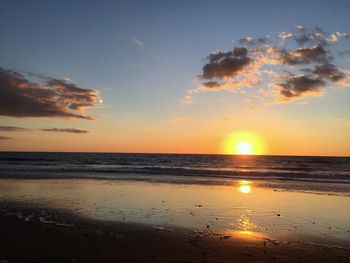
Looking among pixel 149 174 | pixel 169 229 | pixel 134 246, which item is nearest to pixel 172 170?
pixel 149 174

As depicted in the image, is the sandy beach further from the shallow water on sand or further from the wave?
the wave

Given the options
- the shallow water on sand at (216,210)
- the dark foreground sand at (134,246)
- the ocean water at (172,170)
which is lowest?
the dark foreground sand at (134,246)

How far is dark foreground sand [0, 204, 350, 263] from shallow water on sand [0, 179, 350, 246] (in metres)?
1.08

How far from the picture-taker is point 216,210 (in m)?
14.9

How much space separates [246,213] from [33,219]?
26.7 feet

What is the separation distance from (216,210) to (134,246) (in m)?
6.45

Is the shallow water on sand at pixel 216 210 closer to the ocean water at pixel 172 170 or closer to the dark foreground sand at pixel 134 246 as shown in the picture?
the dark foreground sand at pixel 134 246

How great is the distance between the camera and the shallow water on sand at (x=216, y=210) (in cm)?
1174

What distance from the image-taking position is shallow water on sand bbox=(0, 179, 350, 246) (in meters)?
11.7

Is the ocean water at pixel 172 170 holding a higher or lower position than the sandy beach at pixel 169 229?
higher

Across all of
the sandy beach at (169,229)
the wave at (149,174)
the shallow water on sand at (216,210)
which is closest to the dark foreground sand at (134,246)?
the sandy beach at (169,229)

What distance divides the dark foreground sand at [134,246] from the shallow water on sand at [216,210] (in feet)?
3.56

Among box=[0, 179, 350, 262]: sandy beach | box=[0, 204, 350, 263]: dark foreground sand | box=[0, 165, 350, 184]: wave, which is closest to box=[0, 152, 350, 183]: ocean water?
box=[0, 165, 350, 184]: wave

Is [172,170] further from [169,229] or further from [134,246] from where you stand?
[134,246]
